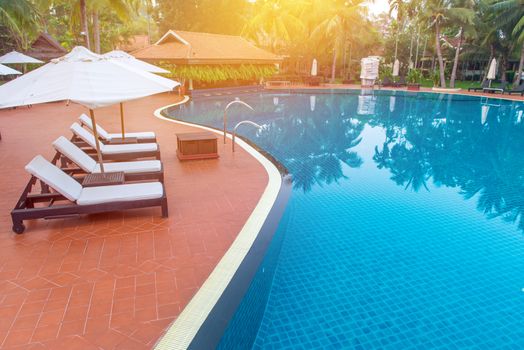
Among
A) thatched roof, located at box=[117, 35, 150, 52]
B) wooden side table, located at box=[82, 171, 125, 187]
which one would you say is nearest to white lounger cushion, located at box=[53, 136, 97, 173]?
wooden side table, located at box=[82, 171, 125, 187]

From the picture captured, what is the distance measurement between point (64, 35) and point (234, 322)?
44947 mm

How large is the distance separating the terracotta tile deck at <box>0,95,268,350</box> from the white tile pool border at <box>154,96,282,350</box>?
106 millimetres

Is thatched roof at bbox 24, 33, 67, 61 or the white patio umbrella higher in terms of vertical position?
thatched roof at bbox 24, 33, 67, 61

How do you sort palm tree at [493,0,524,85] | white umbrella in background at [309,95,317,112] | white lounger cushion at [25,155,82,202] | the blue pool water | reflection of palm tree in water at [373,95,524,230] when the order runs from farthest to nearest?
palm tree at [493,0,524,85] → white umbrella in background at [309,95,317,112] → reflection of palm tree in water at [373,95,524,230] → white lounger cushion at [25,155,82,202] → the blue pool water

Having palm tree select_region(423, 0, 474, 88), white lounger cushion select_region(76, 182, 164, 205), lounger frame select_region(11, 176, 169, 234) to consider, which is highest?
palm tree select_region(423, 0, 474, 88)

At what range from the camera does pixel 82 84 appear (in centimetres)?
483

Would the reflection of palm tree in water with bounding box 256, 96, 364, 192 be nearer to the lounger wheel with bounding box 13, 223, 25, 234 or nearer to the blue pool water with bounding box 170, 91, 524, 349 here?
the blue pool water with bounding box 170, 91, 524, 349

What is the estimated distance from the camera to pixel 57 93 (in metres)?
4.57

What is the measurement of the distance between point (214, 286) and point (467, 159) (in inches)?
376

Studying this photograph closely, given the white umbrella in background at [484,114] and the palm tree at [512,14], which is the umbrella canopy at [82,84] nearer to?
the white umbrella in background at [484,114]

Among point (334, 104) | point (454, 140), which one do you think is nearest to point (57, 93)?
point (454, 140)

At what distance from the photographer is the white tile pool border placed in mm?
3104

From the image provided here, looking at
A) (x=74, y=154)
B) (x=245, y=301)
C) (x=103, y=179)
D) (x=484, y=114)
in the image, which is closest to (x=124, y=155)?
(x=74, y=154)

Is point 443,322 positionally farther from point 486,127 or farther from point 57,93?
point 486,127
